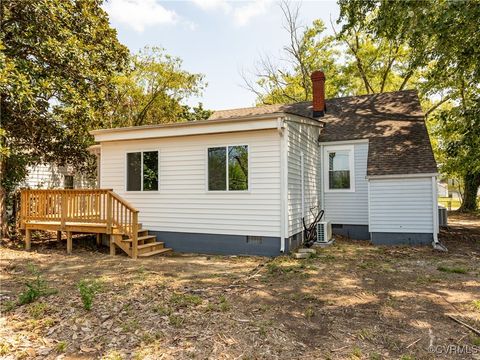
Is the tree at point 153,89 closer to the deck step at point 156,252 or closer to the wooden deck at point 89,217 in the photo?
the wooden deck at point 89,217

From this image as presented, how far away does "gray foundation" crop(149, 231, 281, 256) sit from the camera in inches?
322

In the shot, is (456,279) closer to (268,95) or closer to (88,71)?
(88,71)

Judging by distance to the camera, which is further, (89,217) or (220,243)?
(89,217)

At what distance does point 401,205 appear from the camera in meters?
9.79

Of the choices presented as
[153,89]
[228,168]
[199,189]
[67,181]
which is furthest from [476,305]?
[153,89]

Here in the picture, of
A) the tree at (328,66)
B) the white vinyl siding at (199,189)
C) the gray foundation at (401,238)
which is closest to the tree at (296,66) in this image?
the tree at (328,66)

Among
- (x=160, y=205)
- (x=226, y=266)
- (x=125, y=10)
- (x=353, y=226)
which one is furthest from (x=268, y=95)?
(x=226, y=266)

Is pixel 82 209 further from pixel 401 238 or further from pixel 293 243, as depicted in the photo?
pixel 401 238

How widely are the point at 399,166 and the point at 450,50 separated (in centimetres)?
430

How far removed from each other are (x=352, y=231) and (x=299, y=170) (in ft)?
12.2

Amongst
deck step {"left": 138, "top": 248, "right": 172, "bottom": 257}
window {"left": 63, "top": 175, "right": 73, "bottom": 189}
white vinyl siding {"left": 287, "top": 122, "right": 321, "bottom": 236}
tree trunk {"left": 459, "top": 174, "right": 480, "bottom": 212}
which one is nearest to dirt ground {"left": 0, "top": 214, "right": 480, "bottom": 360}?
deck step {"left": 138, "top": 248, "right": 172, "bottom": 257}

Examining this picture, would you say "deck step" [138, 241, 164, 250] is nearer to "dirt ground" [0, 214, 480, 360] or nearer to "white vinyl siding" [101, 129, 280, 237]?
"white vinyl siding" [101, 129, 280, 237]

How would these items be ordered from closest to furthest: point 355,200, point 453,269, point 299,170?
point 453,269, point 299,170, point 355,200

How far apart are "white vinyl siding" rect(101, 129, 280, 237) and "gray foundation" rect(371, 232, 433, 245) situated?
3892 mm
